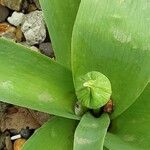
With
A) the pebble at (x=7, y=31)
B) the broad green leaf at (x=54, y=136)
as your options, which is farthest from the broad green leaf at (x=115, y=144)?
the pebble at (x=7, y=31)

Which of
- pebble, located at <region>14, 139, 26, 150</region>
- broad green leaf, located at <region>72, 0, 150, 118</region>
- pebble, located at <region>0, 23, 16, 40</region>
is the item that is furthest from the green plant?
pebble, located at <region>0, 23, 16, 40</region>

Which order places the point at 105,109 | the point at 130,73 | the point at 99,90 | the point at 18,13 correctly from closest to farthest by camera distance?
1. the point at 99,90
2. the point at 130,73
3. the point at 105,109
4. the point at 18,13

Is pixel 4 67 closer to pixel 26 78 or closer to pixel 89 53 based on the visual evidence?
pixel 26 78

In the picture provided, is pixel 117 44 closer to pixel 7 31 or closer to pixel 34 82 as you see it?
pixel 34 82

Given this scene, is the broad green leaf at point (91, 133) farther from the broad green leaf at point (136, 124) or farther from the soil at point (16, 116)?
the soil at point (16, 116)

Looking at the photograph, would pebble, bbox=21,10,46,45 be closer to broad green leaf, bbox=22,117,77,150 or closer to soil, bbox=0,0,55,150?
soil, bbox=0,0,55,150

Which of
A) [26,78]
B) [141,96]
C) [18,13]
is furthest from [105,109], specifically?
[18,13]

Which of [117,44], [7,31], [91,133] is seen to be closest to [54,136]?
[91,133]
